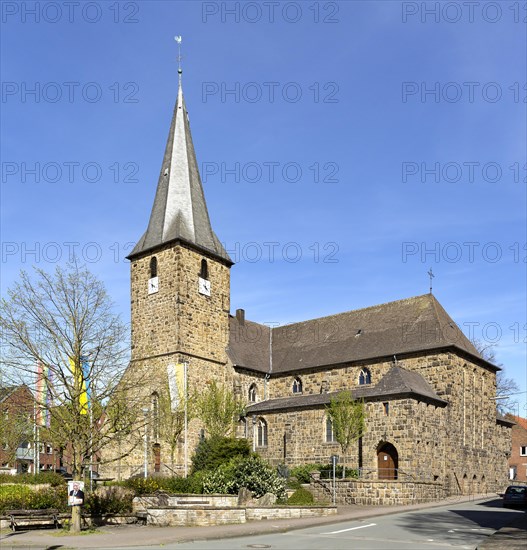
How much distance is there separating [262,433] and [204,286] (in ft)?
33.9

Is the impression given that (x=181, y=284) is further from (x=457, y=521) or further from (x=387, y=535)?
(x=387, y=535)

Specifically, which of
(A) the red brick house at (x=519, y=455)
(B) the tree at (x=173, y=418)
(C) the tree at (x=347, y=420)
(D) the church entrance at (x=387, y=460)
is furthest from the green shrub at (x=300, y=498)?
(A) the red brick house at (x=519, y=455)

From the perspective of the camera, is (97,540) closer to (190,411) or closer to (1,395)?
(1,395)

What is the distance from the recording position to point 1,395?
21.1 m

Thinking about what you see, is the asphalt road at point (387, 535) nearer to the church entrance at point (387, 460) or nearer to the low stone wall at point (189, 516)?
the low stone wall at point (189, 516)

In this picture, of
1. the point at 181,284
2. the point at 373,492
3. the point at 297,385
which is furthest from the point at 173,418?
the point at 373,492

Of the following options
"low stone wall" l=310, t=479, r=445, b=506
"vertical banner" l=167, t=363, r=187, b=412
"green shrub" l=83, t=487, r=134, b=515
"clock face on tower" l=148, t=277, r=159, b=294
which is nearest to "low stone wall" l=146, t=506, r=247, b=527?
"green shrub" l=83, t=487, r=134, b=515

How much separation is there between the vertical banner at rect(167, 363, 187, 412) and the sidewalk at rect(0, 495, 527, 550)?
17.7 metres

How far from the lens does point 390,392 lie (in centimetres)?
3594

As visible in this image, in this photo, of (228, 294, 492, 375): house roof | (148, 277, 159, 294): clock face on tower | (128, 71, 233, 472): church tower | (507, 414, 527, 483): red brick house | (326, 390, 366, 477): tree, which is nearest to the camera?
(326, 390, 366, 477): tree

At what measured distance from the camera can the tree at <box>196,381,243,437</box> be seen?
3928 cm

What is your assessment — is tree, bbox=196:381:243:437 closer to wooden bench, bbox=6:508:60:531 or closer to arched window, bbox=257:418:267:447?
arched window, bbox=257:418:267:447

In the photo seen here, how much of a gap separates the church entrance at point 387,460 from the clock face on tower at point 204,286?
1534 cm

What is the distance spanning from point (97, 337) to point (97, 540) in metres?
6.50
